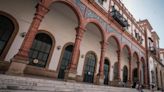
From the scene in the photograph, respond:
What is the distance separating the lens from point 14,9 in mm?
8992

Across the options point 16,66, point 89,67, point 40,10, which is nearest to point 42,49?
point 40,10

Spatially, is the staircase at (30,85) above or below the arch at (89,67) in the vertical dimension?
below

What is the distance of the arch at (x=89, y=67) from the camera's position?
43.4ft

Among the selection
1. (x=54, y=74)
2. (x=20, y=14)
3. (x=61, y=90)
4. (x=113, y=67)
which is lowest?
(x=61, y=90)

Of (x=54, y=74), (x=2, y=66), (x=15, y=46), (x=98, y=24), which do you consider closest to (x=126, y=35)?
(x=98, y=24)

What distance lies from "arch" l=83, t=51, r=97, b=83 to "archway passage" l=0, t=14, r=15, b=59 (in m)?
7.40

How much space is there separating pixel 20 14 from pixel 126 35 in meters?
12.3

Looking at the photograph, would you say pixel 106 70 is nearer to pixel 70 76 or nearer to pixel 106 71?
pixel 106 71

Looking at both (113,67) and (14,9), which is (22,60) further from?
(113,67)

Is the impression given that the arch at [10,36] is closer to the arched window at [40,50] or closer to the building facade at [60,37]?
the building facade at [60,37]

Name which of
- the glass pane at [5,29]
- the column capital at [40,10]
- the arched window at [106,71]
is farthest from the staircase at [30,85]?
the arched window at [106,71]

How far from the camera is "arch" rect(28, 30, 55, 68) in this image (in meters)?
9.84

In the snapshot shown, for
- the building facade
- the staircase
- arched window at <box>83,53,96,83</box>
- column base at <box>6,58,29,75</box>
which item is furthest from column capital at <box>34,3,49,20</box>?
arched window at <box>83,53,96,83</box>

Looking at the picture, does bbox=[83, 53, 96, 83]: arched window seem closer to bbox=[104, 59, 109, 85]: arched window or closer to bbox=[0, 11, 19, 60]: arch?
bbox=[104, 59, 109, 85]: arched window
